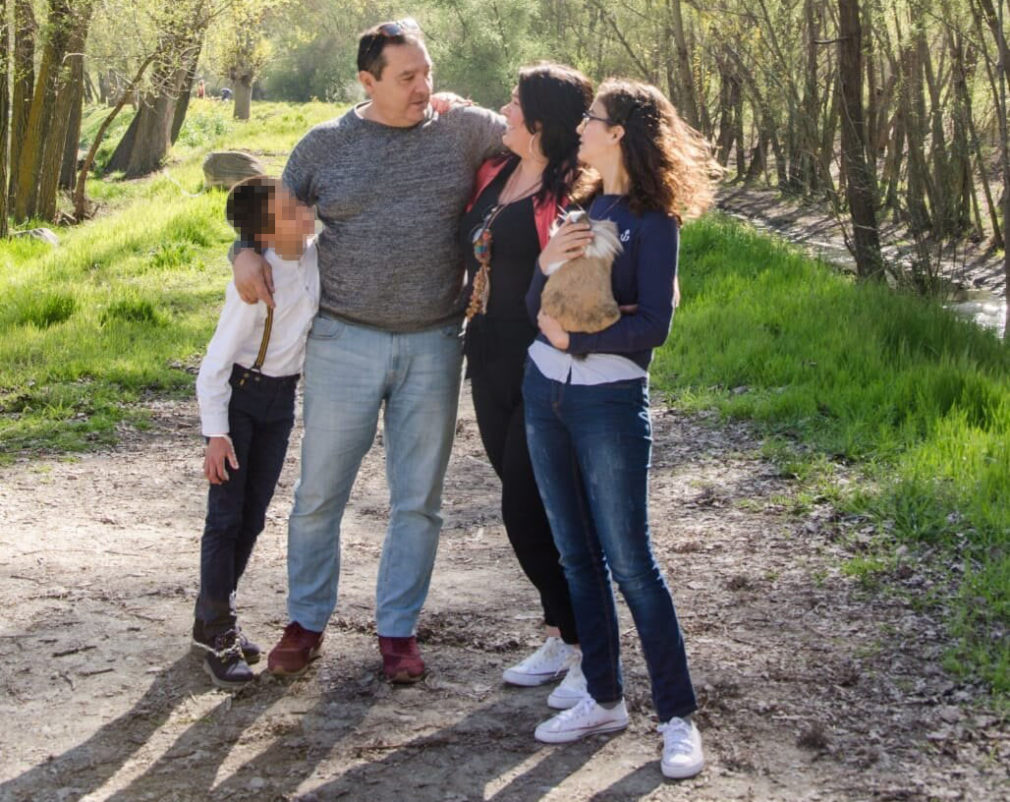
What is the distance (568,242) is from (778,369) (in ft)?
17.8

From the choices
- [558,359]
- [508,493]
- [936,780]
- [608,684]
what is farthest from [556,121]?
[936,780]

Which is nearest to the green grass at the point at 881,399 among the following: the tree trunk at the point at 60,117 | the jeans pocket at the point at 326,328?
the jeans pocket at the point at 326,328

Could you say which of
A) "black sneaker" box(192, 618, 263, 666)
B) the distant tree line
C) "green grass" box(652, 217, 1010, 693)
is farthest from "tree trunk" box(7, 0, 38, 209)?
"black sneaker" box(192, 618, 263, 666)

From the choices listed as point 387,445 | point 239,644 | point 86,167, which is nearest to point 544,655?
point 387,445

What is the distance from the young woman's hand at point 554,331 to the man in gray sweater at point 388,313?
656 mm

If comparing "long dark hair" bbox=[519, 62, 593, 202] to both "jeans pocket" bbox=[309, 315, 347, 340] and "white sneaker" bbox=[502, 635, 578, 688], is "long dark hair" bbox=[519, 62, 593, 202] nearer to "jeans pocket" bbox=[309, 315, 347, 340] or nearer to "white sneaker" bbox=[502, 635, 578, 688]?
"jeans pocket" bbox=[309, 315, 347, 340]

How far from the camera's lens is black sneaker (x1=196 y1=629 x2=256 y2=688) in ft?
13.4

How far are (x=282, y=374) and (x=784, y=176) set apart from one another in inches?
861

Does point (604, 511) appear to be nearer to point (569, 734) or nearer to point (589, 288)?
point (589, 288)

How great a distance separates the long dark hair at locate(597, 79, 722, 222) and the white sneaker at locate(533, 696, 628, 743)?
58.1 inches

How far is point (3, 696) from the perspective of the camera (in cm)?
400

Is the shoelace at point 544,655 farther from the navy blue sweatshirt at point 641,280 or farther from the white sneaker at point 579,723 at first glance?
the navy blue sweatshirt at point 641,280

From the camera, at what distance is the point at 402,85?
12.6 ft

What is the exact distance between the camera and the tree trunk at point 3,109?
532 inches
